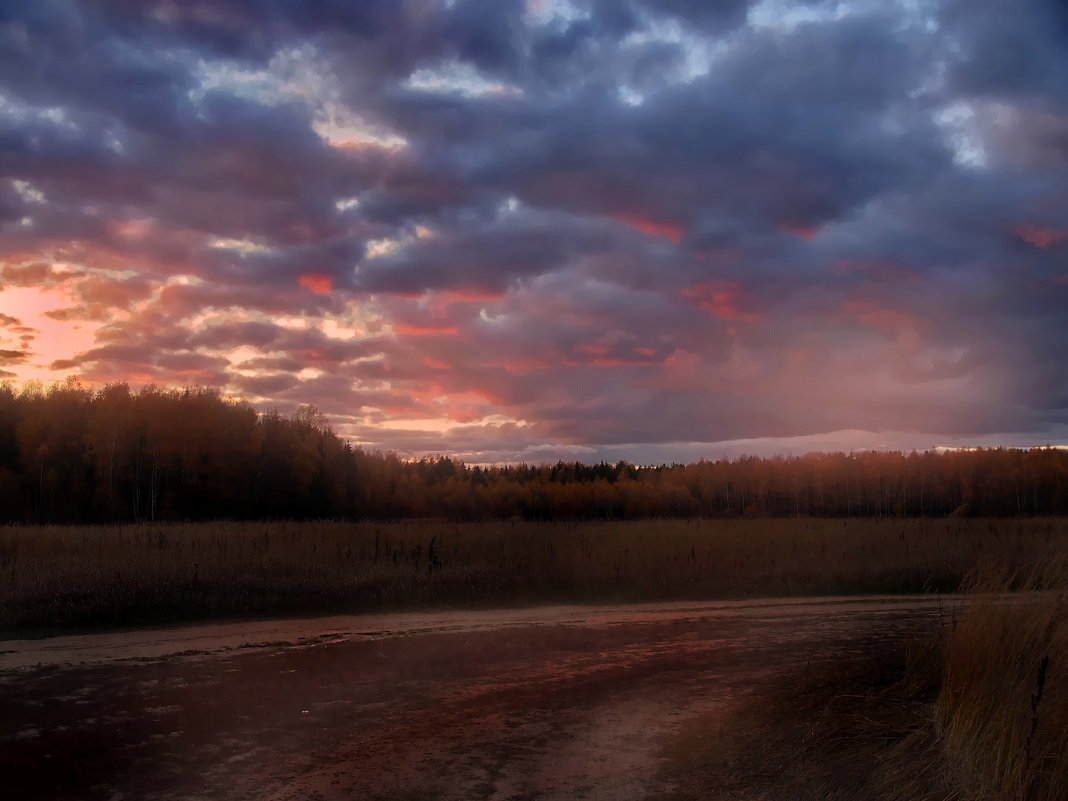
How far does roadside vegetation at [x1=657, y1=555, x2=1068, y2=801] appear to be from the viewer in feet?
18.5

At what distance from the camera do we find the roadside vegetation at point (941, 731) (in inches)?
222

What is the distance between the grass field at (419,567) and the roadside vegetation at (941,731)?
6615 mm

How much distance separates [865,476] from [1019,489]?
26.5 m

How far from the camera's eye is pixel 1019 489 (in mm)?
99625

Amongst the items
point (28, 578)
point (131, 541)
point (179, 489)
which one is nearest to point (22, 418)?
point (179, 489)

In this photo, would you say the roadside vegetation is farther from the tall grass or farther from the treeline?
the treeline

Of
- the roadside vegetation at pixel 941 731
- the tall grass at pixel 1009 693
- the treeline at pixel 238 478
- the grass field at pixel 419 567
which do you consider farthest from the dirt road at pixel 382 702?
the treeline at pixel 238 478

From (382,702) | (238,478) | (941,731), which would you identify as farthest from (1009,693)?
(238,478)

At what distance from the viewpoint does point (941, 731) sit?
702 centimetres

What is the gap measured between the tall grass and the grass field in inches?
273

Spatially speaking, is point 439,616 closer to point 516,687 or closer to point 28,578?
point 516,687

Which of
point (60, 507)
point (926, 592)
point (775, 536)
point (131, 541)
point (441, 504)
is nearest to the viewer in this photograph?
point (926, 592)

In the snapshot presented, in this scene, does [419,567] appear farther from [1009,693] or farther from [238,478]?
[238,478]

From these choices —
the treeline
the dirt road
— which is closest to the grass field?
the dirt road
